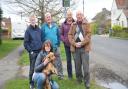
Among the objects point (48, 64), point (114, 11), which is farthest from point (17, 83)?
point (114, 11)

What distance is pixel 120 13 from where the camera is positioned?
95.5m

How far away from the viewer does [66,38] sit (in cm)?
1271

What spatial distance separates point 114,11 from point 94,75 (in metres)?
90.1

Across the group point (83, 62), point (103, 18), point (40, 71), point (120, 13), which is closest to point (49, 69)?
point (40, 71)

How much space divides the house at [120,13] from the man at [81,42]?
2945 inches

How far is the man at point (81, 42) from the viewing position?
11.6 m

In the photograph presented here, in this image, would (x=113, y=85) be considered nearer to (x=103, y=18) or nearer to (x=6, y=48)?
(x=6, y=48)

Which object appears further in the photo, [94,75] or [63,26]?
[94,75]

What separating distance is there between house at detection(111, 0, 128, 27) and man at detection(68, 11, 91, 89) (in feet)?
245

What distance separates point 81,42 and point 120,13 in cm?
8495

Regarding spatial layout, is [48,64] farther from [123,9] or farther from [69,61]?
[123,9]

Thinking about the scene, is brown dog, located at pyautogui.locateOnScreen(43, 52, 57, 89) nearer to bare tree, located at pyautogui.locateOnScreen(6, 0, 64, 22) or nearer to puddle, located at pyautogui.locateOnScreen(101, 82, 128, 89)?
puddle, located at pyautogui.locateOnScreen(101, 82, 128, 89)

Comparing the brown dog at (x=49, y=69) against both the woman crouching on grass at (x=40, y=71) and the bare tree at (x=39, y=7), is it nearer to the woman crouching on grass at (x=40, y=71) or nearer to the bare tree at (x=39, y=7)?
the woman crouching on grass at (x=40, y=71)

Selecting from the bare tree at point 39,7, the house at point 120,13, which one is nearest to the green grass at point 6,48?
the bare tree at point 39,7
